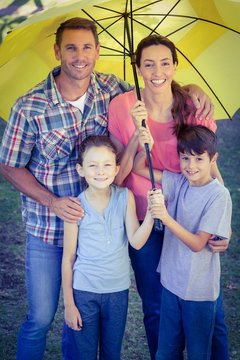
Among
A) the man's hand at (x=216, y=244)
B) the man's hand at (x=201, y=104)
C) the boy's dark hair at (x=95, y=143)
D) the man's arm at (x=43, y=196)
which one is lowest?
the man's hand at (x=216, y=244)

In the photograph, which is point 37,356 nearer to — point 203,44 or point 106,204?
point 106,204

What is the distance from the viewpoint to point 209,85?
3818 mm

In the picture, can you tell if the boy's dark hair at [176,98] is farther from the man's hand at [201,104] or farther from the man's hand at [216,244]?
the man's hand at [216,244]

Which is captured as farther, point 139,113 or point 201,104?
point 201,104

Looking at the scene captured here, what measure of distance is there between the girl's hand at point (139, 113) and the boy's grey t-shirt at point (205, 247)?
1.28 ft

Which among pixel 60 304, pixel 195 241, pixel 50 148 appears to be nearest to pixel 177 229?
pixel 195 241

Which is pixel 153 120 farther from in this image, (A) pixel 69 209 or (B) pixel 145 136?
(A) pixel 69 209

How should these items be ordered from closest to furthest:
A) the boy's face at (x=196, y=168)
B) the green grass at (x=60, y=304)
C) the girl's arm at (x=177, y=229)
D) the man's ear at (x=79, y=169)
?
1. the girl's arm at (x=177, y=229)
2. the boy's face at (x=196, y=168)
3. the man's ear at (x=79, y=169)
4. the green grass at (x=60, y=304)

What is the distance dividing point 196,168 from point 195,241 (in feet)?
1.20

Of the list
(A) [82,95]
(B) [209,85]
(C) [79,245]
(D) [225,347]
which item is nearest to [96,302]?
(C) [79,245]

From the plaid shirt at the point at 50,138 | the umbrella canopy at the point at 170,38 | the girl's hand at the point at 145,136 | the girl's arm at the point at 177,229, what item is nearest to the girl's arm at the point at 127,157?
the girl's hand at the point at 145,136

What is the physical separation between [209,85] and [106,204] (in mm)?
1082

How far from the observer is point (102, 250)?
3221 millimetres

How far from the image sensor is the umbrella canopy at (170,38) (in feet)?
11.8
